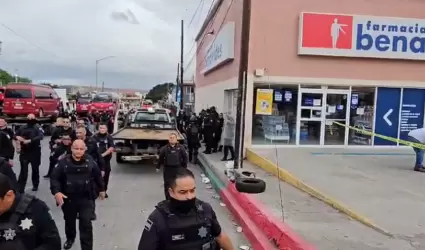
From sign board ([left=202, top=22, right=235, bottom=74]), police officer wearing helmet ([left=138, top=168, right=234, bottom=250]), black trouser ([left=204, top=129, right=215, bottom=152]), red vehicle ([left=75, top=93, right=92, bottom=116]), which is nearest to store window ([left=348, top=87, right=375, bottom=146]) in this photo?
sign board ([left=202, top=22, right=235, bottom=74])

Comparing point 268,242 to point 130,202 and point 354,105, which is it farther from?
point 354,105

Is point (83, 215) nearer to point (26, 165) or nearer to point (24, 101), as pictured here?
point (26, 165)

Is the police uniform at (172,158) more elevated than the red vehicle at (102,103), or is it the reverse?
the red vehicle at (102,103)

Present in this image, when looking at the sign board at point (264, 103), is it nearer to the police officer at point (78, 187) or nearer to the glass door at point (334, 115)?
the glass door at point (334, 115)

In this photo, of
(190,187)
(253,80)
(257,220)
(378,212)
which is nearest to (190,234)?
(190,187)

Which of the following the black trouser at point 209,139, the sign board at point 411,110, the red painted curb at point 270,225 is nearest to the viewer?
the red painted curb at point 270,225

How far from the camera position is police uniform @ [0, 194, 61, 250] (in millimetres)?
2555

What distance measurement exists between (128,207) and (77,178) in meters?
3.21

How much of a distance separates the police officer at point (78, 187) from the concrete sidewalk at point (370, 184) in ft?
9.45

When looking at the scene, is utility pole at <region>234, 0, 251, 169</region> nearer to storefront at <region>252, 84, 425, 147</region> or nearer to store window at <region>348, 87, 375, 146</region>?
storefront at <region>252, 84, 425, 147</region>

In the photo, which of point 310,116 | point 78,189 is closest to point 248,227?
point 78,189

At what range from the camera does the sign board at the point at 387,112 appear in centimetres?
1528

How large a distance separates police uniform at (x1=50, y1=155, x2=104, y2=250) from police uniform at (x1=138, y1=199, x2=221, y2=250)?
105 inches

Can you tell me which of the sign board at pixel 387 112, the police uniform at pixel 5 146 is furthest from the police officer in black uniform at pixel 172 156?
Answer: the sign board at pixel 387 112
